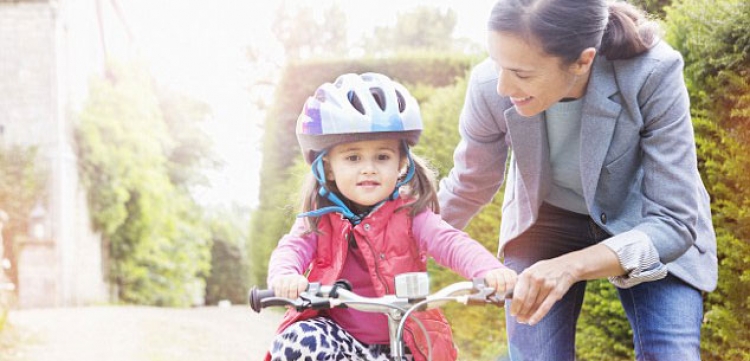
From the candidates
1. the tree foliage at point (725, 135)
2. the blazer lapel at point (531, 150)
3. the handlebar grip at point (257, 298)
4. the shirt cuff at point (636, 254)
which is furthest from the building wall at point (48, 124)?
the shirt cuff at point (636, 254)

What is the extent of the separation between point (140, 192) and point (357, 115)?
33.9 feet

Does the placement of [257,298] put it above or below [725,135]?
below

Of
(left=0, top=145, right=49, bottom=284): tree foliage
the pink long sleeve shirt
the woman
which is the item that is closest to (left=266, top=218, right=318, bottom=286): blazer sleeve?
the pink long sleeve shirt

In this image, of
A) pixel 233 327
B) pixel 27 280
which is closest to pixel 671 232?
pixel 233 327

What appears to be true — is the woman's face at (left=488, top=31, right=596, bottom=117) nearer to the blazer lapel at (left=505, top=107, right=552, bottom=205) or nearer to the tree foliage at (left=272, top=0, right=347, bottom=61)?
the blazer lapel at (left=505, top=107, right=552, bottom=205)

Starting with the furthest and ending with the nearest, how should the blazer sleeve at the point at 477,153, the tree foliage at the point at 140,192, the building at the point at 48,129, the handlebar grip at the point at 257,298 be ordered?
the tree foliage at the point at 140,192, the building at the point at 48,129, the blazer sleeve at the point at 477,153, the handlebar grip at the point at 257,298

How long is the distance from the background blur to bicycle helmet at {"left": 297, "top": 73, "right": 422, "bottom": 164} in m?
4.89

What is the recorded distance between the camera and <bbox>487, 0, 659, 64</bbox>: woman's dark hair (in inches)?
87.9

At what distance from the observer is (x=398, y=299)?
1.97m

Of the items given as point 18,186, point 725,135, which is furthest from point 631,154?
point 18,186

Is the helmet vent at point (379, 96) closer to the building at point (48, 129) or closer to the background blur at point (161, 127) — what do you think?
the background blur at point (161, 127)

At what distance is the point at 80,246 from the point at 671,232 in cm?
1018

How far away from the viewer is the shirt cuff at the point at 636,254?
221cm

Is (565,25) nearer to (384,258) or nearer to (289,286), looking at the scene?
(384,258)
